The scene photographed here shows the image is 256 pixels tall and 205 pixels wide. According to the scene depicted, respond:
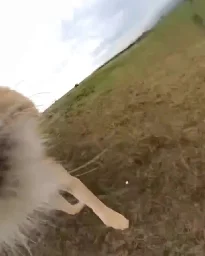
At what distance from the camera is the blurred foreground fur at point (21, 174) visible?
631mm

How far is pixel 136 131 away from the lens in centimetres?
98

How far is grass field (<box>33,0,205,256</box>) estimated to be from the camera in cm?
83

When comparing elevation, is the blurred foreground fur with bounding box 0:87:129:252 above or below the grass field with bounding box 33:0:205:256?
above

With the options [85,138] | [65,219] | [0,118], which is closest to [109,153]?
[85,138]

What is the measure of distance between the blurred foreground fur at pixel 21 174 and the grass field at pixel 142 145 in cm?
11

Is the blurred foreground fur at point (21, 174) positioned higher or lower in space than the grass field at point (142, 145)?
higher

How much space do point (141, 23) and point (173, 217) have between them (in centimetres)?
49

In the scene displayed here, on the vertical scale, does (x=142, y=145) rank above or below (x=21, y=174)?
below

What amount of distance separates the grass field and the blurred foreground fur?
11 centimetres

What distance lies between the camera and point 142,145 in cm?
95

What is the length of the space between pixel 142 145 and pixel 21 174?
1.15ft

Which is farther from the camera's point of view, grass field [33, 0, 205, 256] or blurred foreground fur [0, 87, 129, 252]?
grass field [33, 0, 205, 256]

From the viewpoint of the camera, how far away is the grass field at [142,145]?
0.83 meters

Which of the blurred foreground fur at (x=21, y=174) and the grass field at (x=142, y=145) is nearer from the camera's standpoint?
the blurred foreground fur at (x=21, y=174)
